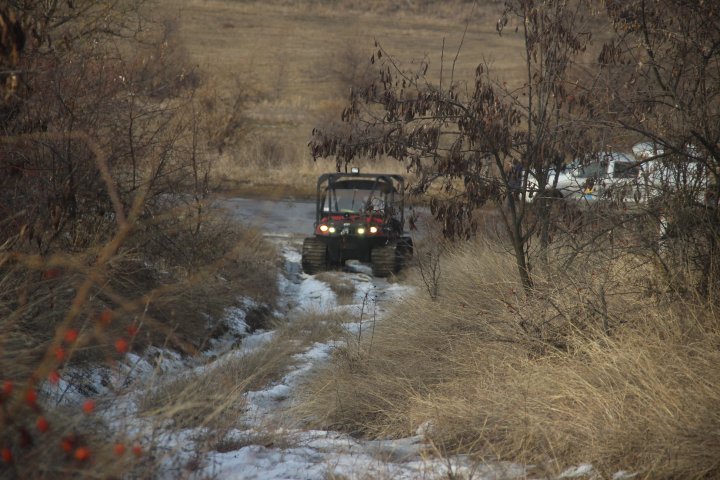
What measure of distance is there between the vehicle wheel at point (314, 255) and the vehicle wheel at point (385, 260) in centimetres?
79

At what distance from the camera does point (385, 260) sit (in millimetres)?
13109

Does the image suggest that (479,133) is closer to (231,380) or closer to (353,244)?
(231,380)

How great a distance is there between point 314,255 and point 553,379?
842cm

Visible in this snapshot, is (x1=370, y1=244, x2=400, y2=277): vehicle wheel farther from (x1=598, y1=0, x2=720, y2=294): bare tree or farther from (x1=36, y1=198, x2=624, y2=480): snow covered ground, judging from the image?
(x1=598, y1=0, x2=720, y2=294): bare tree

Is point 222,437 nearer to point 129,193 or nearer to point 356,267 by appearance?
point 129,193

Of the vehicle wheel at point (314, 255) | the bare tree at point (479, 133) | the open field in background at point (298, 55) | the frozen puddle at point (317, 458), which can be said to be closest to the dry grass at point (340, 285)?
the vehicle wheel at point (314, 255)

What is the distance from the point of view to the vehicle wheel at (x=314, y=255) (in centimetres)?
1344

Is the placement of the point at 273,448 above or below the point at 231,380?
above

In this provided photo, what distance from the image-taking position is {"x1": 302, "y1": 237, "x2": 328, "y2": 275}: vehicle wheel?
44.1 ft

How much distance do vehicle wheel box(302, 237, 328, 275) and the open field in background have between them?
9.06 meters

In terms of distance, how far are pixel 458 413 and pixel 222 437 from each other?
4.88 feet

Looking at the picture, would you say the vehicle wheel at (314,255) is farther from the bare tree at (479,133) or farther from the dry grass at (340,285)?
the bare tree at (479,133)

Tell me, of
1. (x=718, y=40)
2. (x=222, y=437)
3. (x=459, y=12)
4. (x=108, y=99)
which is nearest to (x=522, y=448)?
(x=222, y=437)

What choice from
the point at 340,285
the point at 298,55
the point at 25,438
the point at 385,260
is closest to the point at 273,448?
the point at 25,438
